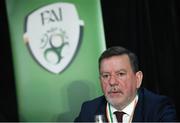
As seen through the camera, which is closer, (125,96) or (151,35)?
(125,96)

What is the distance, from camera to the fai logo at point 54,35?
3768mm

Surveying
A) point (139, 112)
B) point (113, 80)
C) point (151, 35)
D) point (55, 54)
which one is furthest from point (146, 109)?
point (55, 54)

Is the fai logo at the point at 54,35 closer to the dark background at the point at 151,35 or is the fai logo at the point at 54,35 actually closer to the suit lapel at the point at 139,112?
the dark background at the point at 151,35

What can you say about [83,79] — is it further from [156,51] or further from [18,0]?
[18,0]

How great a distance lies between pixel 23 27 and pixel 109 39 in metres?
0.86

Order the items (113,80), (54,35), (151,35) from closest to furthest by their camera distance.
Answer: (113,80) < (151,35) < (54,35)

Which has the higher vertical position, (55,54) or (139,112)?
(55,54)

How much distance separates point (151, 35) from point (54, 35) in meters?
0.91

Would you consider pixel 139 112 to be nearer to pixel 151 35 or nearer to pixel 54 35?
pixel 151 35

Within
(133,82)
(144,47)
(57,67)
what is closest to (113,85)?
(133,82)

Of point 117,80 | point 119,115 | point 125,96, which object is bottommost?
point 119,115

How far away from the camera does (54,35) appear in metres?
3.79

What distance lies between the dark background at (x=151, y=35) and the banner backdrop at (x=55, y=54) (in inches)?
6.5

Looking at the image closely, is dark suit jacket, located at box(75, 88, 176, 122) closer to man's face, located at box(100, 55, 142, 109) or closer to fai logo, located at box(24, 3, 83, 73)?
man's face, located at box(100, 55, 142, 109)
